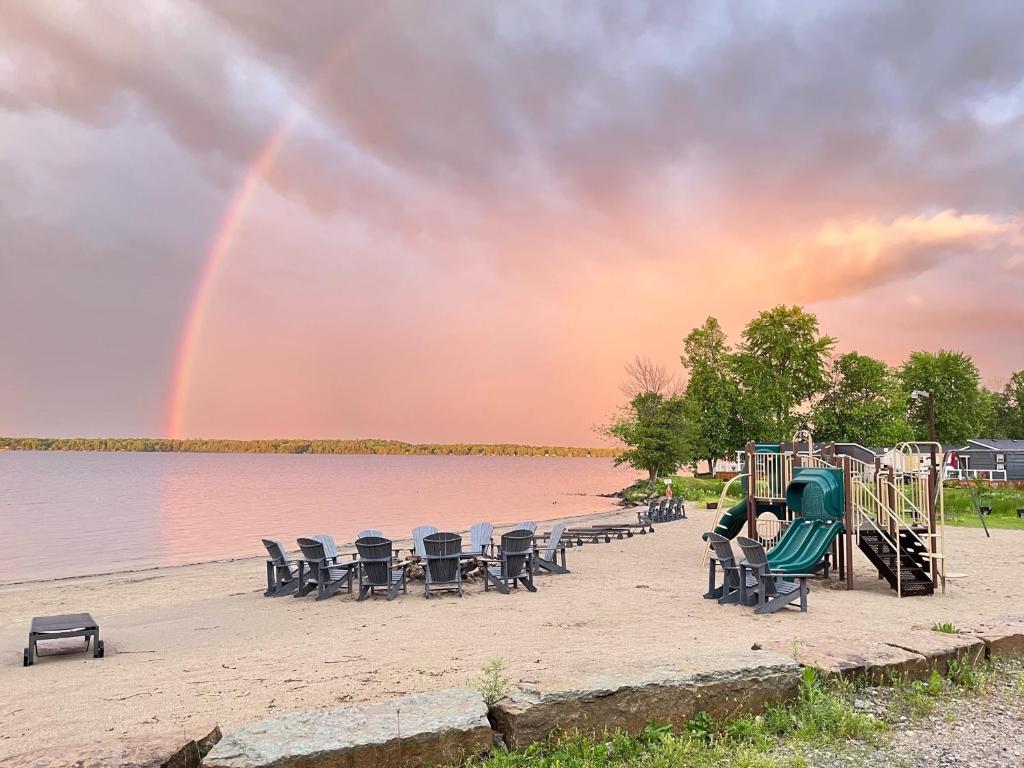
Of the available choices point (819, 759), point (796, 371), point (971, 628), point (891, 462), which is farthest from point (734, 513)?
point (796, 371)

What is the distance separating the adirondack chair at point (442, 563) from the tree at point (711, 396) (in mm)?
39296

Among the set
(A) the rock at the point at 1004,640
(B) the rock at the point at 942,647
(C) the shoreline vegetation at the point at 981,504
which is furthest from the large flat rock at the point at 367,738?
(C) the shoreline vegetation at the point at 981,504

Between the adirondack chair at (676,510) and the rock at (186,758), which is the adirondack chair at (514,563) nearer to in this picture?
the rock at (186,758)

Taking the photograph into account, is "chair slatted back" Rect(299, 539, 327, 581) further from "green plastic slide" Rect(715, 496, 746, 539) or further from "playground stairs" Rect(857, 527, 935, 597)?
"playground stairs" Rect(857, 527, 935, 597)

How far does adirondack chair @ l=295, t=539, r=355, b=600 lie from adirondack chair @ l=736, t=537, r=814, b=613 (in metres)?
6.73

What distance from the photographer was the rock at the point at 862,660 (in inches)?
216

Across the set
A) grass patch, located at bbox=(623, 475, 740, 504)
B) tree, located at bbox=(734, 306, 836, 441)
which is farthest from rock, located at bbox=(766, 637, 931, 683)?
tree, located at bbox=(734, 306, 836, 441)

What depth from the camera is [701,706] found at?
484cm

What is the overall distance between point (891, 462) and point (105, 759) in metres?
13.8

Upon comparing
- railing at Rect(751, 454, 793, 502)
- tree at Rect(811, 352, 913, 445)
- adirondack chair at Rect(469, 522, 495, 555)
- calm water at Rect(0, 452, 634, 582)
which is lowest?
calm water at Rect(0, 452, 634, 582)

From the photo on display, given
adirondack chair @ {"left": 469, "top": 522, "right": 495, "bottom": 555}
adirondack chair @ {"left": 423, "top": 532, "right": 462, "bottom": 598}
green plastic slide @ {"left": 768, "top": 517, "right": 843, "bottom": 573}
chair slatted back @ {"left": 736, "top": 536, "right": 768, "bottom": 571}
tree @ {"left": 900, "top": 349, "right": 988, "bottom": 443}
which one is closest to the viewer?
chair slatted back @ {"left": 736, "top": 536, "right": 768, "bottom": 571}

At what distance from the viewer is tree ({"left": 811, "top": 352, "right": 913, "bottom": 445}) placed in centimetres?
5847

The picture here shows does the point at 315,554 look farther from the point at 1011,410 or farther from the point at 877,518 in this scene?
the point at 1011,410

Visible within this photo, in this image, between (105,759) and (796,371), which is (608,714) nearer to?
(105,759)
